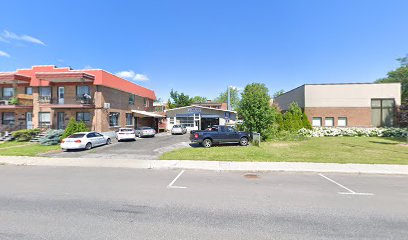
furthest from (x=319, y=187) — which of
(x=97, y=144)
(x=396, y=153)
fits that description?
(x=97, y=144)

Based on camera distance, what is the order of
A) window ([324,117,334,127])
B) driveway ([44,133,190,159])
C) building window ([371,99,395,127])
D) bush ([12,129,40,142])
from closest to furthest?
driveway ([44,133,190,159]) < bush ([12,129,40,142]) < building window ([371,99,395,127]) < window ([324,117,334,127])

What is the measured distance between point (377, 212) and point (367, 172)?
5106 millimetres

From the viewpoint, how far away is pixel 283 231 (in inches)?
160

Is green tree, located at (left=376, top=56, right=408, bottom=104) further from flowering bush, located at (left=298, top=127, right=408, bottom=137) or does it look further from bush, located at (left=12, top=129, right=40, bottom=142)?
bush, located at (left=12, top=129, right=40, bottom=142)

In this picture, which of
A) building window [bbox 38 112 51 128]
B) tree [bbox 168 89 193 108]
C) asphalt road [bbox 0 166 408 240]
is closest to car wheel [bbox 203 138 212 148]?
asphalt road [bbox 0 166 408 240]

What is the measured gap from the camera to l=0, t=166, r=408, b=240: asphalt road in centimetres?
404

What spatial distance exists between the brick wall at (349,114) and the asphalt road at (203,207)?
21060mm

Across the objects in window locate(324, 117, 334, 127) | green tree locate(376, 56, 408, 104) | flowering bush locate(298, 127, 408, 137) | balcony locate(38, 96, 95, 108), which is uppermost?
green tree locate(376, 56, 408, 104)

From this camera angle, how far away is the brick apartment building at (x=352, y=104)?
2697 cm

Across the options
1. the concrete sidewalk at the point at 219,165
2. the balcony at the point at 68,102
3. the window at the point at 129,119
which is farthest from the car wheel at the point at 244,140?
the window at the point at 129,119

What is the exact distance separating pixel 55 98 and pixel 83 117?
12.7 ft

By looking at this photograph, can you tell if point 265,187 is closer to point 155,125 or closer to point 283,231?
point 283,231

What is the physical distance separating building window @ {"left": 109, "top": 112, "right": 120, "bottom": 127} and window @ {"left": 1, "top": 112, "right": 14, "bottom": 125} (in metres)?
12.1

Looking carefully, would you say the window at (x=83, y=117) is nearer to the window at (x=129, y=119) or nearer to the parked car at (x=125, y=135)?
the parked car at (x=125, y=135)
